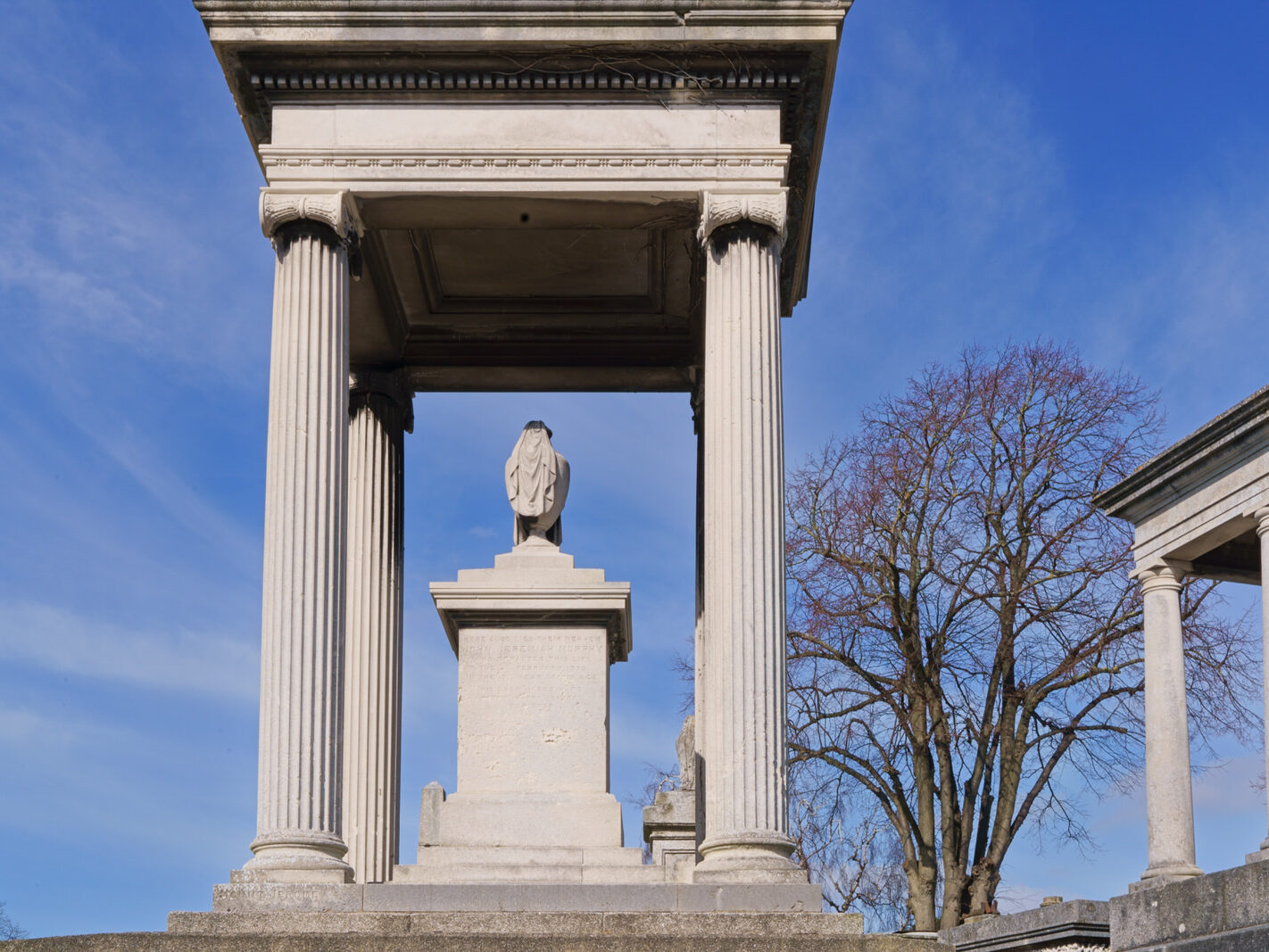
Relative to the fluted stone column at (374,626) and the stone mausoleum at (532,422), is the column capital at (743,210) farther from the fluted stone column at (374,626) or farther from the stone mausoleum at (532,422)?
the fluted stone column at (374,626)

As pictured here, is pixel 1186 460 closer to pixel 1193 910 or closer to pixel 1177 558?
pixel 1177 558

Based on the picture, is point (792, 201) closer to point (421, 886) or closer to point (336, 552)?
point (336, 552)

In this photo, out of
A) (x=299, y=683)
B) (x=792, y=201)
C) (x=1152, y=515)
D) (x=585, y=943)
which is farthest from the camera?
(x=1152, y=515)

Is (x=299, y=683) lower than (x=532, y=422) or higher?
lower

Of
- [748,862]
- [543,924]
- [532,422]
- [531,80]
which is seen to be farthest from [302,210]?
[748,862]

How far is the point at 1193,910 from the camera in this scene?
73.5 ft

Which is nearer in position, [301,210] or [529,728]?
[301,210]

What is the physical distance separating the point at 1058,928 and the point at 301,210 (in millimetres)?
12101

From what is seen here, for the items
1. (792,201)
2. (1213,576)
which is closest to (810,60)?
(792,201)

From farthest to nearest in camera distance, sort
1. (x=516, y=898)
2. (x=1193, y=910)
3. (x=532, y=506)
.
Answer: (x=532, y=506) < (x=1193, y=910) < (x=516, y=898)

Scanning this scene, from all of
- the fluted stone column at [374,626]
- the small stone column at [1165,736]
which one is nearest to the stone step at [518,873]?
the fluted stone column at [374,626]

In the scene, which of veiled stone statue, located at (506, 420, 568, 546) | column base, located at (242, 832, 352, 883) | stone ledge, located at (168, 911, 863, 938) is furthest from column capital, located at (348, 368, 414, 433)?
stone ledge, located at (168, 911, 863, 938)

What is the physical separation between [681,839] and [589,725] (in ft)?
13.8

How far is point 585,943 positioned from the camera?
17.1m
